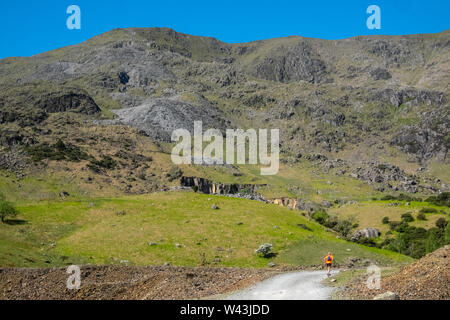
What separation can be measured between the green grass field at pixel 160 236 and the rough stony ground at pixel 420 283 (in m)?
26.9

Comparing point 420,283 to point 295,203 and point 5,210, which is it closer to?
point 5,210

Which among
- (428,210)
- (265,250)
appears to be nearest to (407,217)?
(428,210)

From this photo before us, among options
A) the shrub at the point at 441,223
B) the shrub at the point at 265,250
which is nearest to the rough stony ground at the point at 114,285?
the shrub at the point at 265,250

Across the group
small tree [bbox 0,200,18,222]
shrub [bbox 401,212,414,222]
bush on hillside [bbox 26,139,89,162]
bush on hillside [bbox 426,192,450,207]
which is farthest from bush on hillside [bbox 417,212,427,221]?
bush on hillside [bbox 26,139,89,162]

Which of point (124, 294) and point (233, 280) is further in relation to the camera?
point (233, 280)

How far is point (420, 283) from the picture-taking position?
21.6m

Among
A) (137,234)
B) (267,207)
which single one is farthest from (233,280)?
(267,207)

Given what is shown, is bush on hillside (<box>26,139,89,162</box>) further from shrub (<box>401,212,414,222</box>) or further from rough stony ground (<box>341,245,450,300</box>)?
rough stony ground (<box>341,245,450,300</box>)

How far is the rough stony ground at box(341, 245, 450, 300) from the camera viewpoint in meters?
20.5

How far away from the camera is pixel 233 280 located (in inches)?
1310

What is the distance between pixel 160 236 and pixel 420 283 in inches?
1551

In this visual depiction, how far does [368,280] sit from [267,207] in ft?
156

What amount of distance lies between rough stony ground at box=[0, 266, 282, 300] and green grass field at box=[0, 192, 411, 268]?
737 cm

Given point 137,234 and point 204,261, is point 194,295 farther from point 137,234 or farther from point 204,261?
point 137,234
